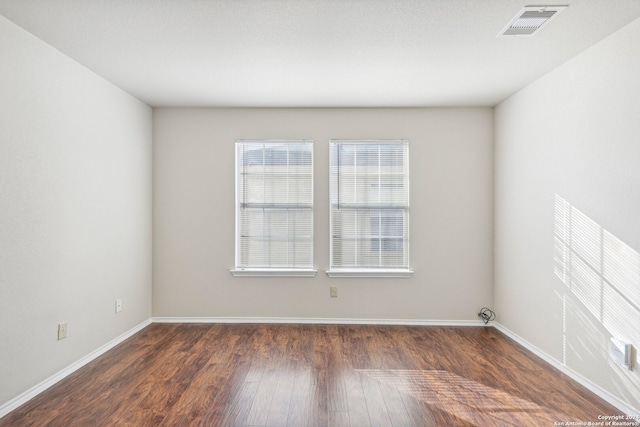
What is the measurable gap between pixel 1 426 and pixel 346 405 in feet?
6.94

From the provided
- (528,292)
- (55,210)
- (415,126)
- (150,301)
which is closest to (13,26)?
(55,210)

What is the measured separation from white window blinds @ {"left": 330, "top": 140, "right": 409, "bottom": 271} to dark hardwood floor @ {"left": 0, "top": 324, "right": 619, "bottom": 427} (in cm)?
91

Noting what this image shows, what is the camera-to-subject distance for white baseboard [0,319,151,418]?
240 cm

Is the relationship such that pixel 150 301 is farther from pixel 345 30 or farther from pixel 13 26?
pixel 345 30

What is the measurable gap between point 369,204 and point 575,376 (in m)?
2.45

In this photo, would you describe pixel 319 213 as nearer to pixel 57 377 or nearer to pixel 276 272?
pixel 276 272

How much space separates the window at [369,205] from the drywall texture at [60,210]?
2232 mm

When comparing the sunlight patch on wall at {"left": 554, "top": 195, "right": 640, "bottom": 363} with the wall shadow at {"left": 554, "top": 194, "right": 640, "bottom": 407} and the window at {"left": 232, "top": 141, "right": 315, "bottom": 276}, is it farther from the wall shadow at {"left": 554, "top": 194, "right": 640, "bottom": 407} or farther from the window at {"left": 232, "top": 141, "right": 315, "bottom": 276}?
the window at {"left": 232, "top": 141, "right": 315, "bottom": 276}

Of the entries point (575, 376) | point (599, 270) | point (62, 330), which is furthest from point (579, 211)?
point (62, 330)

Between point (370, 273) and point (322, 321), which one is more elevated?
point (370, 273)

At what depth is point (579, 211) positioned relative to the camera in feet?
9.37

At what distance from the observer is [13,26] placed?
2412 mm

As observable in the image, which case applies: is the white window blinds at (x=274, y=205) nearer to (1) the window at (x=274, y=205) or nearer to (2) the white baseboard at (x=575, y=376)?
(1) the window at (x=274, y=205)

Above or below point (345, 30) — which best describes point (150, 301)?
below
